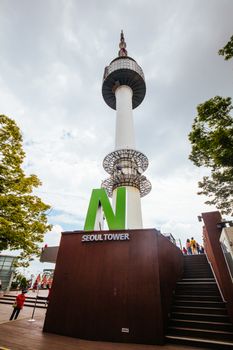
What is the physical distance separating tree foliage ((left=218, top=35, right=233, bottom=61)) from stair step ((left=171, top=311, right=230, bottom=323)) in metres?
11.4

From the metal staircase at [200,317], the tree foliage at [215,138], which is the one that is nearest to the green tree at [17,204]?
the metal staircase at [200,317]

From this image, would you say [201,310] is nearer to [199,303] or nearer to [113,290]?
[199,303]

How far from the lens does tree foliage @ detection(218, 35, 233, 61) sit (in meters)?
8.70

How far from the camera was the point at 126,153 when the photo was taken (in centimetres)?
2441

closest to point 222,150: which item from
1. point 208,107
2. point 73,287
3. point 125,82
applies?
point 208,107

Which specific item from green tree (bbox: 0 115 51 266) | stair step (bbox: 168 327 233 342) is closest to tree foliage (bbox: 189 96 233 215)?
stair step (bbox: 168 327 233 342)

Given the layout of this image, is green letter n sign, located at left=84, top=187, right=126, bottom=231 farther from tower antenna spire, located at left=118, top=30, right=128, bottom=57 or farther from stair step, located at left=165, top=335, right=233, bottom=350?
tower antenna spire, located at left=118, top=30, right=128, bottom=57

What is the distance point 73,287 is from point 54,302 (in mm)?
1062

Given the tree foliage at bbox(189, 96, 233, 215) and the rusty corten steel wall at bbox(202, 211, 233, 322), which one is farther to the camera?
the tree foliage at bbox(189, 96, 233, 215)

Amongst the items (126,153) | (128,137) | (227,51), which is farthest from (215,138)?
(128,137)

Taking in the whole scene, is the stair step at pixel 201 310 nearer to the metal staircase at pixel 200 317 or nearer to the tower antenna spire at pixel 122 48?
the metal staircase at pixel 200 317

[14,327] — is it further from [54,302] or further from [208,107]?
[208,107]

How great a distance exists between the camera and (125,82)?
3469 cm

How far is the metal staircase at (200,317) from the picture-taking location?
20.5 ft
